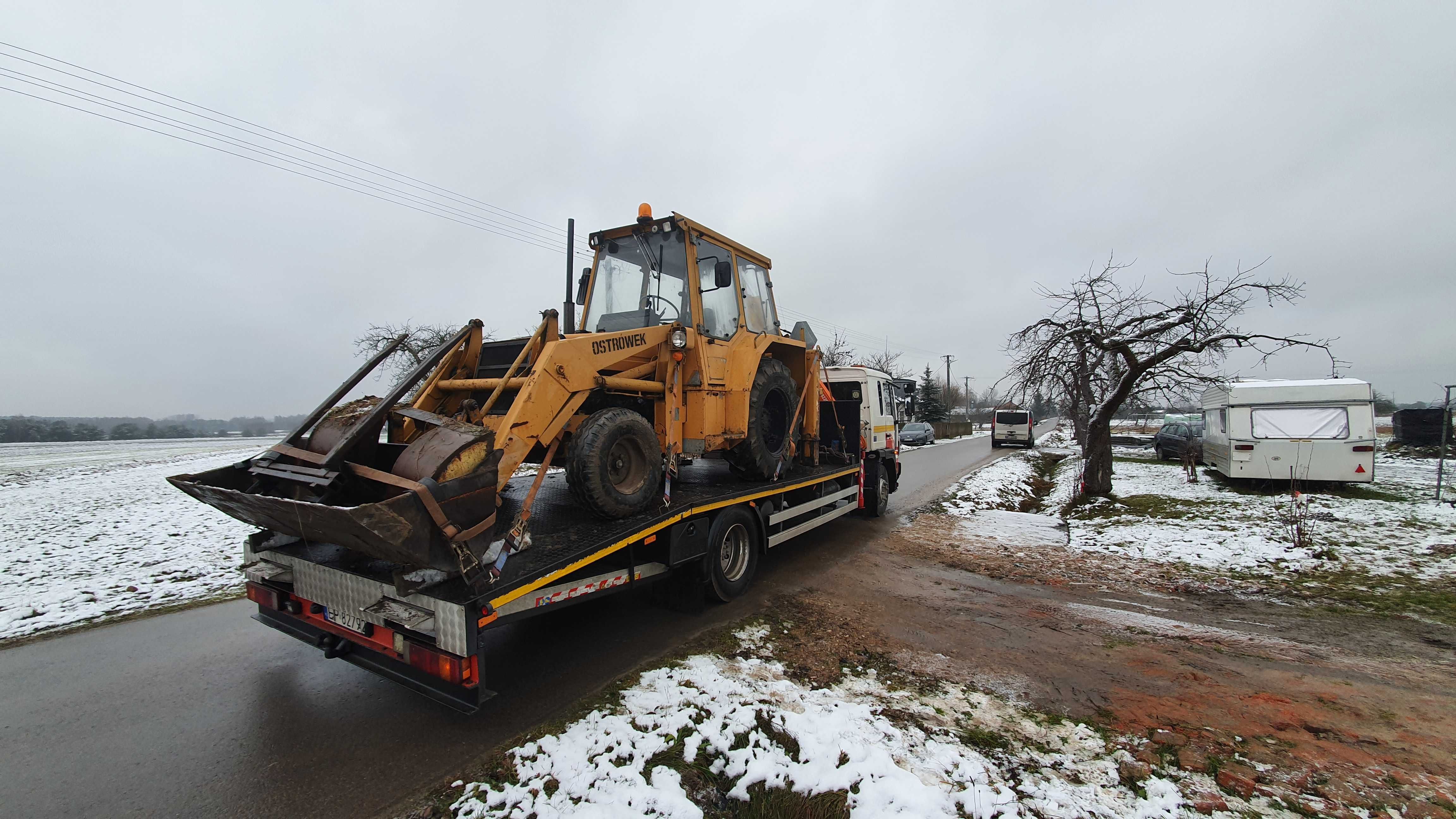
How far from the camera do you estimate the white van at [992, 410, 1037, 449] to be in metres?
30.0

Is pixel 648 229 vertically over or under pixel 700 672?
over

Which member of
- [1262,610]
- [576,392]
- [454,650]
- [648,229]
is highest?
[648,229]

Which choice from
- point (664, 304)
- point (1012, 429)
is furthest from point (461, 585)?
point (1012, 429)

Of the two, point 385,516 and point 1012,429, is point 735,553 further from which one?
point 1012,429

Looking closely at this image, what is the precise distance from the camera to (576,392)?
4.25 metres

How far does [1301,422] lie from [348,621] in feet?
49.8

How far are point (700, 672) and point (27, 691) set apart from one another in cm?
456

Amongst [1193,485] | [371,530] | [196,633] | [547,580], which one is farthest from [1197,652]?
[1193,485]

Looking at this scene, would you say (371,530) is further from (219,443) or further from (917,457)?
(219,443)

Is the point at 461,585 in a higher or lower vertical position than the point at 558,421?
lower

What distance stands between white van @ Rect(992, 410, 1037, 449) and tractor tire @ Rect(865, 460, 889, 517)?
21.6 m

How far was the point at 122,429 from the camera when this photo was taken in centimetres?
3005

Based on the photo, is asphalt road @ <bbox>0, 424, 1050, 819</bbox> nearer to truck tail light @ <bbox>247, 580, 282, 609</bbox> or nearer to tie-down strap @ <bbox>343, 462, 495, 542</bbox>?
truck tail light @ <bbox>247, 580, 282, 609</bbox>

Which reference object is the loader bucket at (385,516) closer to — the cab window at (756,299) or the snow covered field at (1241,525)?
A: the cab window at (756,299)
